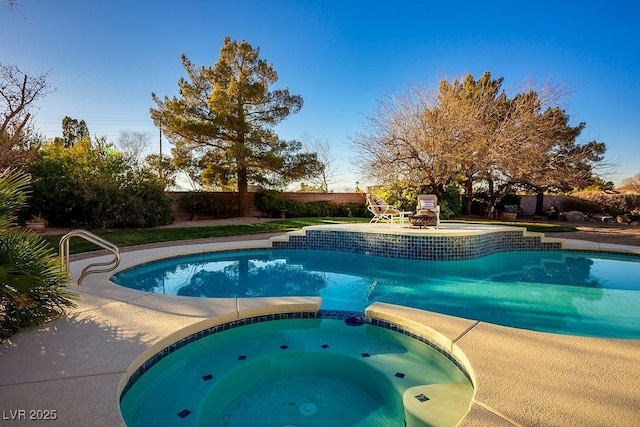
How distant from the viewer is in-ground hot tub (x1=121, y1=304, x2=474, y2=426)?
2.17 metres

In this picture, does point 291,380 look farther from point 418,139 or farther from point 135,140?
point 135,140

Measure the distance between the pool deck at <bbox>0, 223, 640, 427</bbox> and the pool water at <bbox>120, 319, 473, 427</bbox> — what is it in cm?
23

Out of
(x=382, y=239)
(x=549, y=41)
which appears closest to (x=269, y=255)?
(x=382, y=239)

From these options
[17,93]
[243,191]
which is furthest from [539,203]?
[17,93]

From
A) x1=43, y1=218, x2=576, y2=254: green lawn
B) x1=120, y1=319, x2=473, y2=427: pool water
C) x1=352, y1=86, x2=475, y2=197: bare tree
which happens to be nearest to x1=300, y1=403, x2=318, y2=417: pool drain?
x1=120, y1=319, x2=473, y2=427: pool water

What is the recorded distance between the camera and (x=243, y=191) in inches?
622

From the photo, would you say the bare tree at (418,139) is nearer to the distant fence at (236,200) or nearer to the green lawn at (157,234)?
the distant fence at (236,200)

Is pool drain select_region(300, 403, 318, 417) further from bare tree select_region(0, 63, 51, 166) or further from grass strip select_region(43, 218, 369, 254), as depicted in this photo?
bare tree select_region(0, 63, 51, 166)

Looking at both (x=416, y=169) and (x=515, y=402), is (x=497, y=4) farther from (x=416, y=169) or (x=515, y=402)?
(x=515, y=402)

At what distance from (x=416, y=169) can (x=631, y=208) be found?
10897 mm

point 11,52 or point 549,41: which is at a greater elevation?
point 549,41

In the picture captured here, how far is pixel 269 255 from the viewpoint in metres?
7.91

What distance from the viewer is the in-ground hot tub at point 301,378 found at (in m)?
A: 2.17

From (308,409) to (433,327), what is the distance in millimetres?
1329
